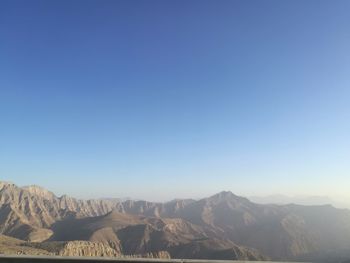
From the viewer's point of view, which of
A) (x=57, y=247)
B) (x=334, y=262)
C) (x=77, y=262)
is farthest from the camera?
(x=334, y=262)

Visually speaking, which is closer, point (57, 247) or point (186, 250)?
point (57, 247)

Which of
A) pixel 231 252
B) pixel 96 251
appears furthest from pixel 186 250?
pixel 96 251

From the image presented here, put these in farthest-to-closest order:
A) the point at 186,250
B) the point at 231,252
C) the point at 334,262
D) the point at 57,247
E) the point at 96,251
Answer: the point at 186,250 → the point at 231,252 → the point at 334,262 → the point at 96,251 → the point at 57,247

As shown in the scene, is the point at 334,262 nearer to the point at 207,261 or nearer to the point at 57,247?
the point at 57,247

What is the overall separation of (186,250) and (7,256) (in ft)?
615

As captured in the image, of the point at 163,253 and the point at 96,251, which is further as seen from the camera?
the point at 163,253

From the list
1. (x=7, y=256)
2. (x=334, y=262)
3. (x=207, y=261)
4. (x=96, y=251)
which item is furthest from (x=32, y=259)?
(x=334, y=262)

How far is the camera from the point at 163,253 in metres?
149

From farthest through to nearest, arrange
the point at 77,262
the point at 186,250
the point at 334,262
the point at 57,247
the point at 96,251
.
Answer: the point at 186,250 → the point at 334,262 → the point at 96,251 → the point at 57,247 → the point at 77,262

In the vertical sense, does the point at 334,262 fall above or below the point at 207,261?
below

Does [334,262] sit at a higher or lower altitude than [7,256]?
lower

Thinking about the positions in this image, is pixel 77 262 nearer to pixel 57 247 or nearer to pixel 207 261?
pixel 207 261

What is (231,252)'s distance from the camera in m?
158

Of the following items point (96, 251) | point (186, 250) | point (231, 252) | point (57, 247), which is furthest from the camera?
point (186, 250)
